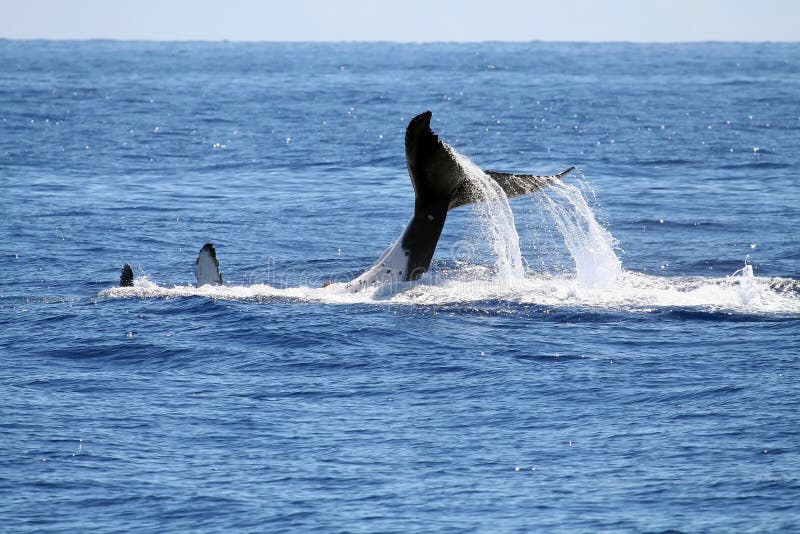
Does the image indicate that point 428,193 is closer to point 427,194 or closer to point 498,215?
point 427,194

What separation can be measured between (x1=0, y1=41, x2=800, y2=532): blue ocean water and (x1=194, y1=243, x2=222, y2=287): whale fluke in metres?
0.25

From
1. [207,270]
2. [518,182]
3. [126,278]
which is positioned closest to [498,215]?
[518,182]

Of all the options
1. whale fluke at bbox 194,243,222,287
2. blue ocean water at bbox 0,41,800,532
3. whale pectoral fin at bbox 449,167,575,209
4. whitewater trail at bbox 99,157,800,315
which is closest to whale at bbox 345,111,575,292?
whale pectoral fin at bbox 449,167,575,209

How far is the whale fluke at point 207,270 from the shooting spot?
60.9 ft

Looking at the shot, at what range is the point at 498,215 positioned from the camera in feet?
57.4

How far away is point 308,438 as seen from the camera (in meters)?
11.9

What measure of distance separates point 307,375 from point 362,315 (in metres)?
2.61

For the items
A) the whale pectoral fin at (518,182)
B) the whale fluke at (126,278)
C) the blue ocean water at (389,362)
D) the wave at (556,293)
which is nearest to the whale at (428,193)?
the whale pectoral fin at (518,182)

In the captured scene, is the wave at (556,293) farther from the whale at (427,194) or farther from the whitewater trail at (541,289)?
the whale at (427,194)

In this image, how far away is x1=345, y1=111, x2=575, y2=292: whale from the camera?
642 inches

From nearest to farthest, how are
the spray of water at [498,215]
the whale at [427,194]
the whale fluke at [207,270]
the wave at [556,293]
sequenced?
the whale at [427,194]
the spray of water at [498,215]
the wave at [556,293]
the whale fluke at [207,270]

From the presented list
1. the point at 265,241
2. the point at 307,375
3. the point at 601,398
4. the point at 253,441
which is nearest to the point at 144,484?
the point at 253,441

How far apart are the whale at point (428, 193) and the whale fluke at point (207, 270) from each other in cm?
218

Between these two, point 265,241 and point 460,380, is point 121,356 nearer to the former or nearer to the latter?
point 460,380
